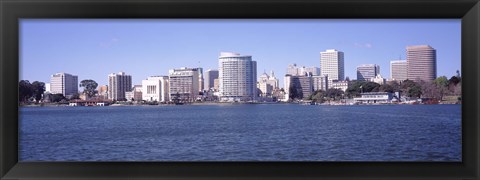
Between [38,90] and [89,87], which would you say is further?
[89,87]

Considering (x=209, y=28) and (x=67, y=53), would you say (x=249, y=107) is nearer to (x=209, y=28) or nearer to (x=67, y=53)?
(x=209, y=28)

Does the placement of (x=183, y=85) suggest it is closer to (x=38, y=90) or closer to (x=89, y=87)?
(x=89, y=87)

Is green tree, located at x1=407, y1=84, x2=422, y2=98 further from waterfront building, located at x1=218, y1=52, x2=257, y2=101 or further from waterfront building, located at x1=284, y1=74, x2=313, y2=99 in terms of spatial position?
waterfront building, located at x1=218, y1=52, x2=257, y2=101

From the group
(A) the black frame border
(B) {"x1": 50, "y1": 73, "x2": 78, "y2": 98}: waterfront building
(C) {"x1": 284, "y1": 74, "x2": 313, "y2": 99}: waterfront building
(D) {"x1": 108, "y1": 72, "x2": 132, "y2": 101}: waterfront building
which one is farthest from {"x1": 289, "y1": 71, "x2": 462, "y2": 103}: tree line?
(A) the black frame border

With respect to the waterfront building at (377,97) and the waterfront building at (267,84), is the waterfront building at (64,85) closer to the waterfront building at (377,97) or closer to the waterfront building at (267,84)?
the waterfront building at (267,84)

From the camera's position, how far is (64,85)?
25688 millimetres

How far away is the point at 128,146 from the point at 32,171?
1761 centimetres

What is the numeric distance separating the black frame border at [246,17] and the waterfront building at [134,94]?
26767 millimetres

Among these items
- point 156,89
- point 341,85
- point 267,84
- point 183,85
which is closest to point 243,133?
point 341,85

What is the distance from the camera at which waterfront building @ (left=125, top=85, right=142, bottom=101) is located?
27.7m

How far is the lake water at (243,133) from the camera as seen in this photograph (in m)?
16.3

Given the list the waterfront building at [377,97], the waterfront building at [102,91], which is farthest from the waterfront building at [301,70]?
the waterfront building at [102,91]

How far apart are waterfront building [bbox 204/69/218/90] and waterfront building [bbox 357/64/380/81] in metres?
8.48

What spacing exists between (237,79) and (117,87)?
6.72m
